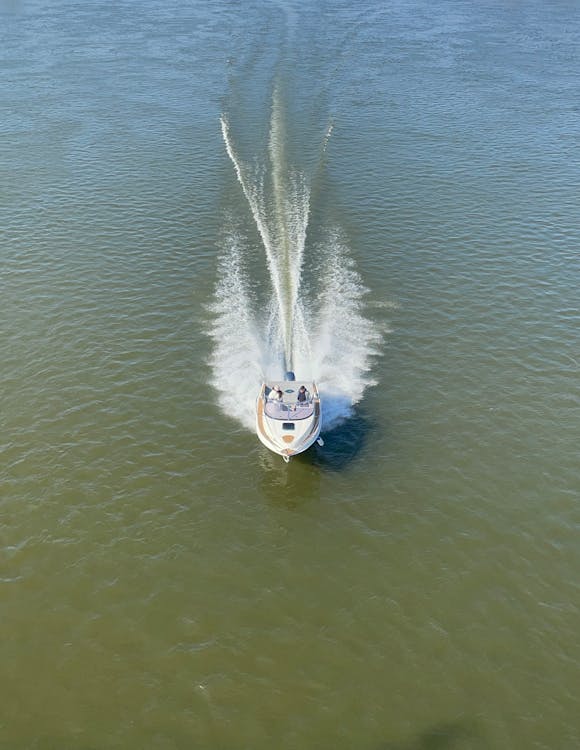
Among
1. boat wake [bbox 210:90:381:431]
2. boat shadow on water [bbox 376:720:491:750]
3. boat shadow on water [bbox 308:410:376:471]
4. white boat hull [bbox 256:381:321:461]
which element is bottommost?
boat shadow on water [bbox 376:720:491:750]

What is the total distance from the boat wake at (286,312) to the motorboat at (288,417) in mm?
2234

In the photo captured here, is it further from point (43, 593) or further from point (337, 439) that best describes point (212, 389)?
point (43, 593)

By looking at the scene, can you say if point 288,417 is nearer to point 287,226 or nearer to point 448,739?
point 448,739

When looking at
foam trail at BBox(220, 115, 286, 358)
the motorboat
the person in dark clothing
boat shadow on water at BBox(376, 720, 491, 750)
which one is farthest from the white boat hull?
boat shadow on water at BBox(376, 720, 491, 750)

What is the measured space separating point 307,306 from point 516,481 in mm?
22304

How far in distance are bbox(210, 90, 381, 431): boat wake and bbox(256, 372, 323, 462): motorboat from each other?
2.23 metres

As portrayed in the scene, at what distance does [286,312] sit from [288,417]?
604 inches

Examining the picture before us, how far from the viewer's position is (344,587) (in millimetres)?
32812

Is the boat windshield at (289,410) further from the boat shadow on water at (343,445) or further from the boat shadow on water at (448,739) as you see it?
the boat shadow on water at (448,739)

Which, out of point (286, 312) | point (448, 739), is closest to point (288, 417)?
point (286, 312)

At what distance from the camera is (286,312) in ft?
173

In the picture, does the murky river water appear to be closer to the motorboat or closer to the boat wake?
the boat wake

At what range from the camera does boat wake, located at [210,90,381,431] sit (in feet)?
150

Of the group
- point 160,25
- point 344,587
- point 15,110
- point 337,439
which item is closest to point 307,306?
point 337,439
